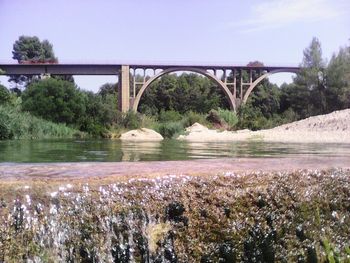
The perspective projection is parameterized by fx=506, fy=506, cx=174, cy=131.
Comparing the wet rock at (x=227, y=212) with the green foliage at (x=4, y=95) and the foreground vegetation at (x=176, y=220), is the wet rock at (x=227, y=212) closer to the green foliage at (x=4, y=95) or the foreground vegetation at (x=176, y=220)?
the foreground vegetation at (x=176, y=220)

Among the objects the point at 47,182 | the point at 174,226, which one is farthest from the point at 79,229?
the point at 174,226

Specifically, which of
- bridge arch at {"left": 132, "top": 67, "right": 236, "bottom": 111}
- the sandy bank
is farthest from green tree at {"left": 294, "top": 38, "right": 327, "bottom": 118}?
the sandy bank

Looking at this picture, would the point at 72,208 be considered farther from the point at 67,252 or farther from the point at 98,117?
the point at 98,117

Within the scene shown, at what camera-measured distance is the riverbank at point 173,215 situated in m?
2.83

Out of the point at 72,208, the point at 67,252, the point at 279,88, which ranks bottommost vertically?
the point at 67,252

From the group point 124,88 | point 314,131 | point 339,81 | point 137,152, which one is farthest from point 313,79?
point 137,152

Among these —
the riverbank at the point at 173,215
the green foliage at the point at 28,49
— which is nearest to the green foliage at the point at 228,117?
the green foliage at the point at 28,49

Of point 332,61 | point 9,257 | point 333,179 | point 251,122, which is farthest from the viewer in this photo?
point 332,61

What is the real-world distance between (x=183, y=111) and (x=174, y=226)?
54054 millimetres

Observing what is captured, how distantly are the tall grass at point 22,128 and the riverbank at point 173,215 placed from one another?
716 inches

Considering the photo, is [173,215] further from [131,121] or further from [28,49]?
[28,49]

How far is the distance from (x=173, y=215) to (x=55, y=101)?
32650 millimetres

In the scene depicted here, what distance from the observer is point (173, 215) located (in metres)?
3.02

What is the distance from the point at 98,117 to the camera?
36.5 m
